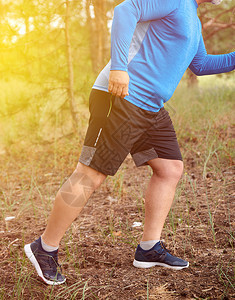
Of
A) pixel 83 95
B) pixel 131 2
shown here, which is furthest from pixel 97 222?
pixel 83 95

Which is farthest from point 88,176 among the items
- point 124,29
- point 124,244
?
point 124,244

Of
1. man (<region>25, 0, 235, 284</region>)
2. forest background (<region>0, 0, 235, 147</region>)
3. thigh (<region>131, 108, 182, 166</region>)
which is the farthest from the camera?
forest background (<region>0, 0, 235, 147</region>)

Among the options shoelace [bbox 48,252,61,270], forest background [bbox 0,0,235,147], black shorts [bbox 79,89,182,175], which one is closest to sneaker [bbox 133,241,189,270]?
shoelace [bbox 48,252,61,270]

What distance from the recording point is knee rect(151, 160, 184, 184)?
7.11 ft

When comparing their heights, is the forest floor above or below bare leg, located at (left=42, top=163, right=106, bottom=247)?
below

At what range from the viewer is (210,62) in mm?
2344

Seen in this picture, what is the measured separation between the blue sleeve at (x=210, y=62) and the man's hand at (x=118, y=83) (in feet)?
2.55

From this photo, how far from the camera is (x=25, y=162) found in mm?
5219

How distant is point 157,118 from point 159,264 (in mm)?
902

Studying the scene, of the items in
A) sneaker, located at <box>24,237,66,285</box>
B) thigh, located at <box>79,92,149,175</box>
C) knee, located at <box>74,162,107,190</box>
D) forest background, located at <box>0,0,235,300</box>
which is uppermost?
thigh, located at <box>79,92,149,175</box>

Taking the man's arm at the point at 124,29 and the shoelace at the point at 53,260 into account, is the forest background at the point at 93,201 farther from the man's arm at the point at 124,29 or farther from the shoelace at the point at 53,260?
the man's arm at the point at 124,29

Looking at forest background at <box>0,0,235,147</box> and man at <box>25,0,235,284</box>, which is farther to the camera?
forest background at <box>0,0,235,147</box>

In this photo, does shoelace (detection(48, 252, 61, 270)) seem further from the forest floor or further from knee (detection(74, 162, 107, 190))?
knee (detection(74, 162, 107, 190))

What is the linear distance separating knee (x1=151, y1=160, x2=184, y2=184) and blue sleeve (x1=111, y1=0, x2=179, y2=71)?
675mm
